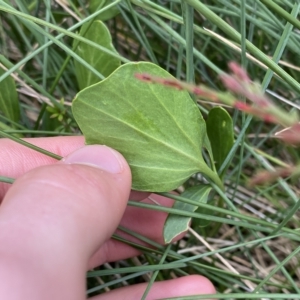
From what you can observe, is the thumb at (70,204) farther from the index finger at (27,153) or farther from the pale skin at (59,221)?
the index finger at (27,153)

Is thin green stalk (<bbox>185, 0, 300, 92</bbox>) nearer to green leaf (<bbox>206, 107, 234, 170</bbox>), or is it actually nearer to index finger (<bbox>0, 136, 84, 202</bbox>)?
green leaf (<bbox>206, 107, 234, 170</bbox>)

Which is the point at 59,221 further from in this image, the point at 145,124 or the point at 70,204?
the point at 145,124

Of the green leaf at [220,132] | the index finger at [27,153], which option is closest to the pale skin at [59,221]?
the green leaf at [220,132]

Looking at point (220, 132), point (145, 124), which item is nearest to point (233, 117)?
point (220, 132)

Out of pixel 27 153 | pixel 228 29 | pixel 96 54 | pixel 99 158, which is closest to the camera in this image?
pixel 228 29

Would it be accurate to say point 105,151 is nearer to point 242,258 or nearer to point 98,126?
point 98,126

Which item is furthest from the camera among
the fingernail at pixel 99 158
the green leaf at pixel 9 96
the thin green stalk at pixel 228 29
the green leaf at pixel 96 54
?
the green leaf at pixel 9 96
